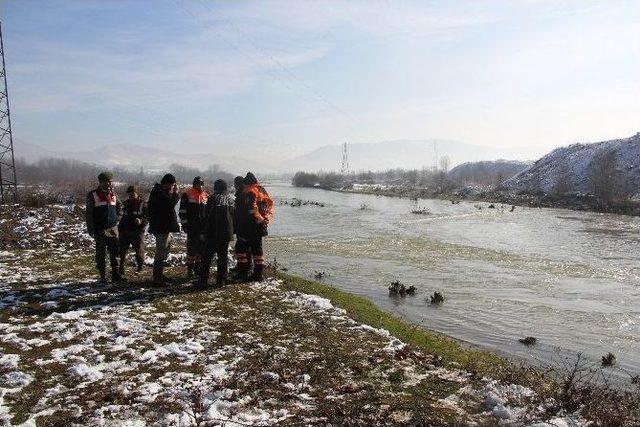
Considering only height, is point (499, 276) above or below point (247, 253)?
below

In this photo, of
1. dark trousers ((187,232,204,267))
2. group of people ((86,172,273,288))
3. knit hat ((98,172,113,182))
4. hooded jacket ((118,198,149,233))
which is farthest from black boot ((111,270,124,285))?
knit hat ((98,172,113,182))

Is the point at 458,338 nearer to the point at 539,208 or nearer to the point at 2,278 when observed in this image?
the point at 2,278

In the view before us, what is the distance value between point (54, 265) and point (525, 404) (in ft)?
40.4

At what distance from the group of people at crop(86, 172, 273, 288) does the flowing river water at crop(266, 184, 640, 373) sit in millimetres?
4257

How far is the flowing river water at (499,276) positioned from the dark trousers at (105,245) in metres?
6.82

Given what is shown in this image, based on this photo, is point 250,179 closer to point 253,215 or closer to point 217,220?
point 253,215

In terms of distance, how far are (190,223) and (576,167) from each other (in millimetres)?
85077

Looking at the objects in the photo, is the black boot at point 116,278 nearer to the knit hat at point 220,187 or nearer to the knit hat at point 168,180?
the knit hat at point 168,180

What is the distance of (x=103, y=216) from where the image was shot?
10688mm

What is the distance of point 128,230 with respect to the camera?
11.9 meters

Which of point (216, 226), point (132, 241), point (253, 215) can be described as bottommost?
point (132, 241)

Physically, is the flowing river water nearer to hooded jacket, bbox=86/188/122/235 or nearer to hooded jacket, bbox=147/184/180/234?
hooded jacket, bbox=147/184/180/234

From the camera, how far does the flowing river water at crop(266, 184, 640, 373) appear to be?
11008 mm

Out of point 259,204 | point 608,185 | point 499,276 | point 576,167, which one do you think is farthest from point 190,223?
point 576,167
